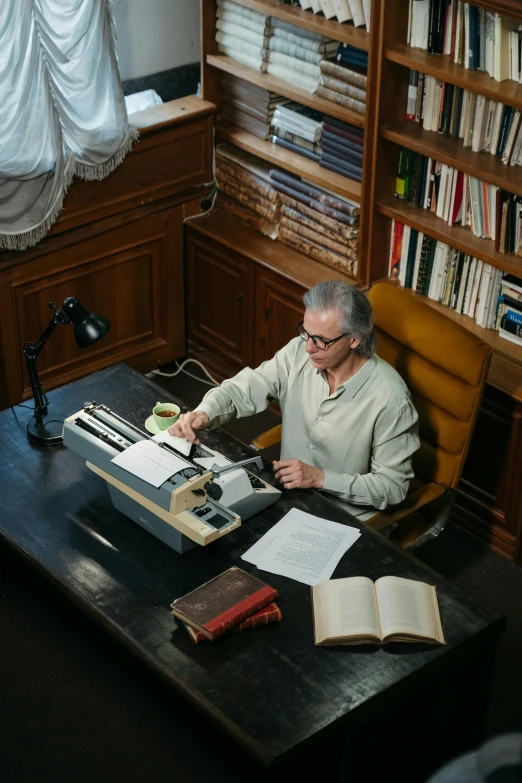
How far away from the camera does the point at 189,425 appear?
8.86ft

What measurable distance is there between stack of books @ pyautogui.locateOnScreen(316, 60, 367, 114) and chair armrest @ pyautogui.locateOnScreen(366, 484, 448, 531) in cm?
147

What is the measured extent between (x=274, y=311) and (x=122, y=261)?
694mm

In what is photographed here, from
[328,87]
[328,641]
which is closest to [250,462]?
[328,641]

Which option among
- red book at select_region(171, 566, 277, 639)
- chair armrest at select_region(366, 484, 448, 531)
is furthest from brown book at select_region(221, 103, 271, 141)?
red book at select_region(171, 566, 277, 639)

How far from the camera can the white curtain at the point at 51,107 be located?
3.43m

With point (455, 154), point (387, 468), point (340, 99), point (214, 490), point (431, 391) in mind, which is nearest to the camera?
point (214, 490)

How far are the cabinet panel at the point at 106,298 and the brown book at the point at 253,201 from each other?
226mm

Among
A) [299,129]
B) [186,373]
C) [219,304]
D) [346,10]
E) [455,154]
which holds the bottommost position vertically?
[186,373]

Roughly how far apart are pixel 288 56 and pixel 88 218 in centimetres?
102

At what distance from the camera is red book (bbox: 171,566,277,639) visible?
7.04ft

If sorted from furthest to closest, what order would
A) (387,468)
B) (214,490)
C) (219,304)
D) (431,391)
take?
(219,304) → (431,391) → (387,468) → (214,490)

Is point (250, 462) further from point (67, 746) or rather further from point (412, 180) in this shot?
point (412, 180)

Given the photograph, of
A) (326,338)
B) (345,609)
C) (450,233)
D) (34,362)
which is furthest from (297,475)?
(450,233)

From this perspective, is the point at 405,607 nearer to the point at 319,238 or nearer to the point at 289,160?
the point at 319,238
